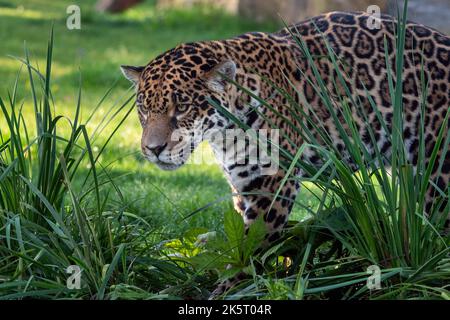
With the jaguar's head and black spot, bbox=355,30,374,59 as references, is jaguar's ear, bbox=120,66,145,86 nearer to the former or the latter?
the jaguar's head

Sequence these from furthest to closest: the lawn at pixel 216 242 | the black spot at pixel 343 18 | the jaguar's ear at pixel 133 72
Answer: the black spot at pixel 343 18, the jaguar's ear at pixel 133 72, the lawn at pixel 216 242

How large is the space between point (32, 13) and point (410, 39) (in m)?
11.9

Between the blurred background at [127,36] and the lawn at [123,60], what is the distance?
12 millimetres

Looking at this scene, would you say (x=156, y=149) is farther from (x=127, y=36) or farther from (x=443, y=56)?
(x=127, y=36)

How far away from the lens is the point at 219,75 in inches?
205

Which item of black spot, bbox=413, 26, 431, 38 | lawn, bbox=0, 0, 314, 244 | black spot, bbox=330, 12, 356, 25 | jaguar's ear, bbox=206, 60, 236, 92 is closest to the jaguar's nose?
jaguar's ear, bbox=206, 60, 236, 92

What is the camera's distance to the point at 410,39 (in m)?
5.75

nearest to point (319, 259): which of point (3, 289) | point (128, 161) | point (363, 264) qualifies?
point (363, 264)

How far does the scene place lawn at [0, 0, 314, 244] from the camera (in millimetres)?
7281

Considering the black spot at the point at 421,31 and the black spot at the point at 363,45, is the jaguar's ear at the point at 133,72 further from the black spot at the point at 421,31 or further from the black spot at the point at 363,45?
the black spot at the point at 421,31

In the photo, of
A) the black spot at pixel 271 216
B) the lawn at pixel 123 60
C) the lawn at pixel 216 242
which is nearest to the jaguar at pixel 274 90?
the black spot at pixel 271 216

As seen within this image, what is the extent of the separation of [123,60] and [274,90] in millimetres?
7835

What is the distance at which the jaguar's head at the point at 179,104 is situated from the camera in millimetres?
5168

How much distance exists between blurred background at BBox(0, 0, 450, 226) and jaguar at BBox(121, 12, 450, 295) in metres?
2.05
